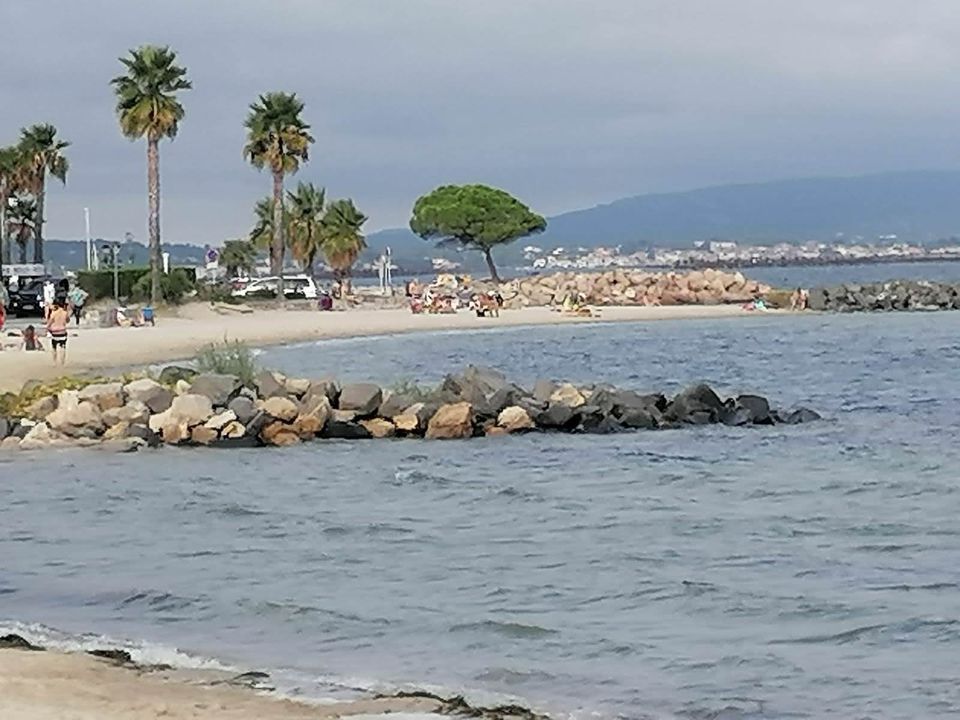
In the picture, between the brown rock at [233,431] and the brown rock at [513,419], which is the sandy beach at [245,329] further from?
the brown rock at [513,419]

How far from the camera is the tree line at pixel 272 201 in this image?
62.2m

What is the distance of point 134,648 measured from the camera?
34.0 feet

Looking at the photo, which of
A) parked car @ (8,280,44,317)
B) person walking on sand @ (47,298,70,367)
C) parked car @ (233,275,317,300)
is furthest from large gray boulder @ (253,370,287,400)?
parked car @ (233,275,317,300)

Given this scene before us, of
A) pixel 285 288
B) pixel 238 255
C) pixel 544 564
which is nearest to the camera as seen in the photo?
pixel 544 564

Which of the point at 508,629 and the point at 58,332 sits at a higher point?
the point at 58,332

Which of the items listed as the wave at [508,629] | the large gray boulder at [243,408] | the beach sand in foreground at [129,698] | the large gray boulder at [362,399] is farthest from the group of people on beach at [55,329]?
the beach sand in foreground at [129,698]

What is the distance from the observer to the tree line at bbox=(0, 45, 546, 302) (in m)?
62.2

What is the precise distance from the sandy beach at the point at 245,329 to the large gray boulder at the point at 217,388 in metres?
5.12

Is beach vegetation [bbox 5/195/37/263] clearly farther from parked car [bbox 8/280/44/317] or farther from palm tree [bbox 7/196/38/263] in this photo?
parked car [bbox 8/280/44/317]

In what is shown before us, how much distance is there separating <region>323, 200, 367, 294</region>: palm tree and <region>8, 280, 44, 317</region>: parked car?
3170cm

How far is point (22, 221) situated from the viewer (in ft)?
309

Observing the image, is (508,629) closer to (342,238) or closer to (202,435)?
(202,435)

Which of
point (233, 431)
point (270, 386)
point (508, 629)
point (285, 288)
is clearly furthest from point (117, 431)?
point (285, 288)

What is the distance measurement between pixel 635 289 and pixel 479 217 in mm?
18861
